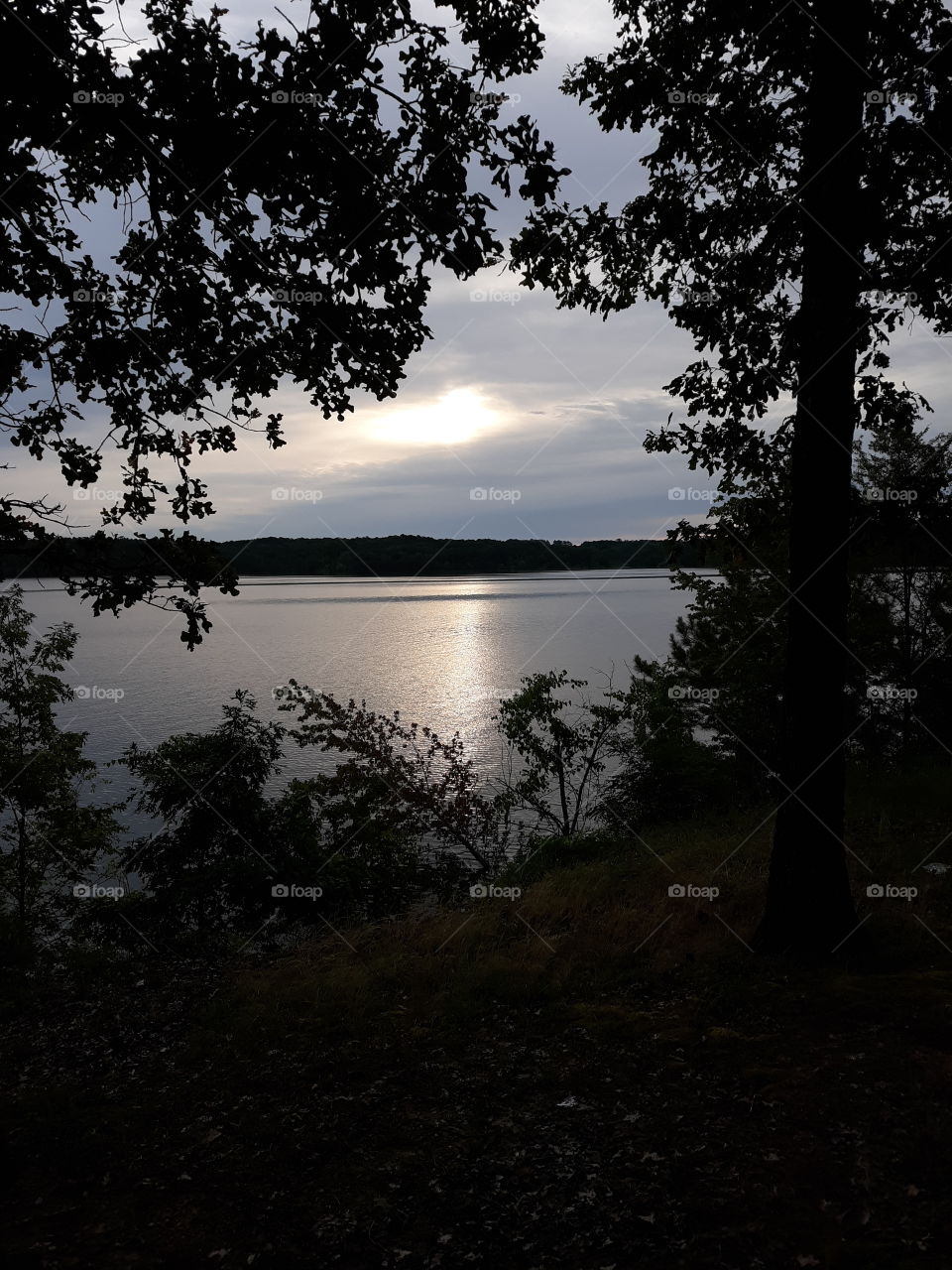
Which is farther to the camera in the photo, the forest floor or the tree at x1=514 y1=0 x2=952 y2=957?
the tree at x1=514 y1=0 x2=952 y2=957

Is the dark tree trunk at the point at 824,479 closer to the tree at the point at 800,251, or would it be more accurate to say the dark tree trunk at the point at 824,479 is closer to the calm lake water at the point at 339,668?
the tree at the point at 800,251

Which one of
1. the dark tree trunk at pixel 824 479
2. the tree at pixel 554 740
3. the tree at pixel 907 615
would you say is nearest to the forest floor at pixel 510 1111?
the dark tree trunk at pixel 824 479

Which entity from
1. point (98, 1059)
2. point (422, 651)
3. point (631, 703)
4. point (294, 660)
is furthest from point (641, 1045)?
point (422, 651)

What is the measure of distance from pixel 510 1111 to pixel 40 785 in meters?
14.8

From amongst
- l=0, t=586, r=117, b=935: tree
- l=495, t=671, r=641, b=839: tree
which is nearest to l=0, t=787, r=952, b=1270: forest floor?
l=0, t=586, r=117, b=935: tree

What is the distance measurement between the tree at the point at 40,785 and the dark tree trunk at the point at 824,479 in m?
15.2

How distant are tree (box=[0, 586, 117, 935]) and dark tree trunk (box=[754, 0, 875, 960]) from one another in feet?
49.9

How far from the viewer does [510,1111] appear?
5301 millimetres

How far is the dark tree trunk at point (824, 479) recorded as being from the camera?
7.04m

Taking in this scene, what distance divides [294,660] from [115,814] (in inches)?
1424

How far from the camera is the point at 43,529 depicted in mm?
6004

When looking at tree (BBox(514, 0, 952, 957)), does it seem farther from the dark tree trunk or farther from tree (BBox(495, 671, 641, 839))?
tree (BBox(495, 671, 641, 839))

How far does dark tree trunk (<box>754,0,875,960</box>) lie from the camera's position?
7039 millimetres

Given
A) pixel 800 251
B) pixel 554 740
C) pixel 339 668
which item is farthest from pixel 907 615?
pixel 339 668
